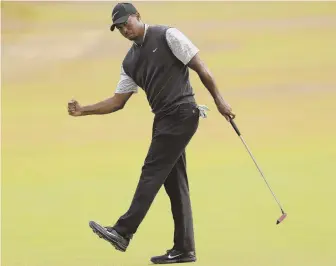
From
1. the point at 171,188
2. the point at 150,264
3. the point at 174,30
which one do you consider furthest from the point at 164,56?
the point at 150,264

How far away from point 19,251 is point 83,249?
0.42 meters

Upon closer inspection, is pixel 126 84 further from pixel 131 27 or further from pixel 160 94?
pixel 131 27

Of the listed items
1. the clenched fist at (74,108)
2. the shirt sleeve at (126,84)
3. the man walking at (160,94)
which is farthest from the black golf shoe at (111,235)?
the shirt sleeve at (126,84)

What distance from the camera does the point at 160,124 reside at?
6234mm

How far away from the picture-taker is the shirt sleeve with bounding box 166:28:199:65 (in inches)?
239

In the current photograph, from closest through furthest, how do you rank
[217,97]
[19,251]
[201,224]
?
[217,97]
[19,251]
[201,224]

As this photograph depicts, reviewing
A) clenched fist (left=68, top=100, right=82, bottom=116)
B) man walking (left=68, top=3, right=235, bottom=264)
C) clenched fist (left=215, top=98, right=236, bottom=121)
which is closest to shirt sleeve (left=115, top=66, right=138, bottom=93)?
man walking (left=68, top=3, right=235, bottom=264)

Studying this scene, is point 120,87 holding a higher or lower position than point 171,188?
higher

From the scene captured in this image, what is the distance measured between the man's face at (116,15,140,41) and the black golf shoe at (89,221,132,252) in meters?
1.14

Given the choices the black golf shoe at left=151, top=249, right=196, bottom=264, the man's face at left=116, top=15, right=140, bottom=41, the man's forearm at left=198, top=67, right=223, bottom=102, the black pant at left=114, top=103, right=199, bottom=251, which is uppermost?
the man's face at left=116, top=15, right=140, bottom=41

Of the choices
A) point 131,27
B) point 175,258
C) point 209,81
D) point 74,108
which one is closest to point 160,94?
point 209,81

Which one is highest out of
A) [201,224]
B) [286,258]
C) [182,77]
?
[182,77]

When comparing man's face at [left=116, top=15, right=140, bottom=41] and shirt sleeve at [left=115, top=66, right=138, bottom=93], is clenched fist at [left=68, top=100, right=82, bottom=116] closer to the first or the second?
shirt sleeve at [left=115, top=66, right=138, bottom=93]

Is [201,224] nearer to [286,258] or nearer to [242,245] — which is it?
[242,245]
